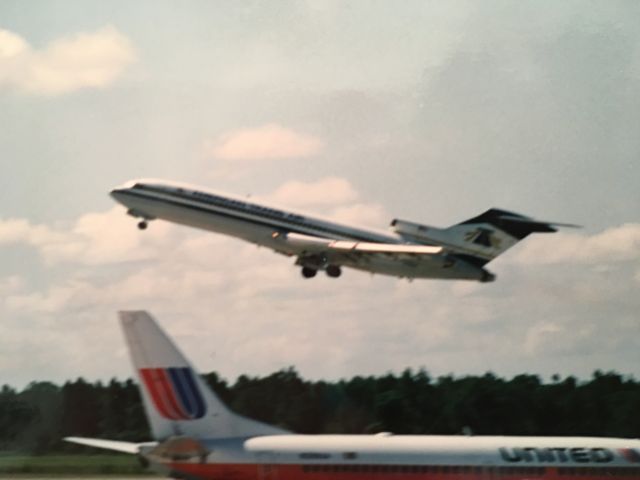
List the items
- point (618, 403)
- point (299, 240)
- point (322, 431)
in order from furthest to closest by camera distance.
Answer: point (299, 240) < point (618, 403) < point (322, 431)

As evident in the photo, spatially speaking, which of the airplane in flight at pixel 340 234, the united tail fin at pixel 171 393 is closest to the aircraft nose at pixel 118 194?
the airplane in flight at pixel 340 234

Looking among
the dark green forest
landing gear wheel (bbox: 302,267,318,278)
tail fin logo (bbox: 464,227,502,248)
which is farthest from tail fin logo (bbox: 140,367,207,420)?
tail fin logo (bbox: 464,227,502,248)

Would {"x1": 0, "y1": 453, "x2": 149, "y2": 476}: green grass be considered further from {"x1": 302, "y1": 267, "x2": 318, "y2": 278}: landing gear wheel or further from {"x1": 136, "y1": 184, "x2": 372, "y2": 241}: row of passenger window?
{"x1": 302, "y1": 267, "x2": 318, "y2": 278}: landing gear wheel

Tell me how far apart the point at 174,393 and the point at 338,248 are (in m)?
53.3

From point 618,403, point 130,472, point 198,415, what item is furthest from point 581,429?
point 198,415

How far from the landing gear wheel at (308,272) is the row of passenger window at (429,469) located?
5528 centimetres

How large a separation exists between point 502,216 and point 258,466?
66.5 meters

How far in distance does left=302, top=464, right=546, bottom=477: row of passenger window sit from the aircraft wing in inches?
2078

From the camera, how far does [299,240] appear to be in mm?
105562

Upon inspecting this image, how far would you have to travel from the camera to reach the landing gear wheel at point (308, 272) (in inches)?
4227

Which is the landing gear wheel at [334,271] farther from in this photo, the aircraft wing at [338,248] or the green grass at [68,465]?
the green grass at [68,465]

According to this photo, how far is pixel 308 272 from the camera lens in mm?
107625

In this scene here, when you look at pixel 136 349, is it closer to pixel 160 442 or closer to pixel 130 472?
pixel 160 442

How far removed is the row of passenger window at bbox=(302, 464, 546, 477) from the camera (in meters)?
51.1
